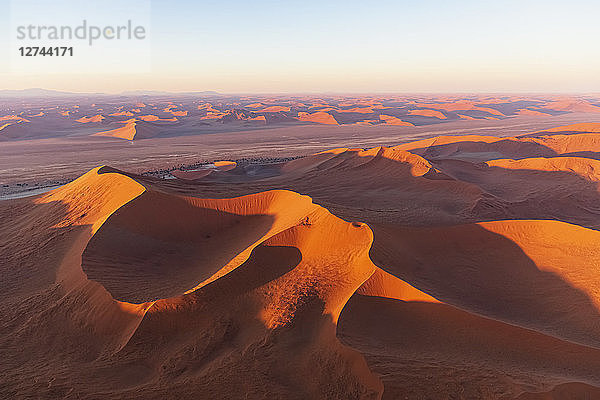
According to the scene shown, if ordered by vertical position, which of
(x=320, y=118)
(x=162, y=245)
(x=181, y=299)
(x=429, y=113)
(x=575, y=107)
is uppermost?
(x=575, y=107)

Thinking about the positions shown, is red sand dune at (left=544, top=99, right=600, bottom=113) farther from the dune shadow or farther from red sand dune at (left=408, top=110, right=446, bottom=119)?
the dune shadow

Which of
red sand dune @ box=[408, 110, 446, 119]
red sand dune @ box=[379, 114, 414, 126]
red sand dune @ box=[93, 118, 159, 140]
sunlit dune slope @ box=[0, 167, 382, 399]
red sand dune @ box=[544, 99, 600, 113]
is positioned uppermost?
red sand dune @ box=[544, 99, 600, 113]

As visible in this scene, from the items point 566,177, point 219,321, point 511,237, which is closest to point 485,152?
point 566,177

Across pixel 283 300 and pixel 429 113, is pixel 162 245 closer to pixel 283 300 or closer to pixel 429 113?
pixel 283 300

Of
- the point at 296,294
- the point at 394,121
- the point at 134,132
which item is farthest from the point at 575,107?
the point at 296,294

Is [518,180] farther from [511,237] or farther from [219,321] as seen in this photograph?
[219,321]

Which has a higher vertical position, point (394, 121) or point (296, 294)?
point (394, 121)

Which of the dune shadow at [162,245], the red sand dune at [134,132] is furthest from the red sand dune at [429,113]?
the dune shadow at [162,245]

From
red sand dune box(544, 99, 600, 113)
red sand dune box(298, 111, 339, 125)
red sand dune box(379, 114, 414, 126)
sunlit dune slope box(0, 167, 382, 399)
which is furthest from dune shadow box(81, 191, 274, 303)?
red sand dune box(544, 99, 600, 113)
